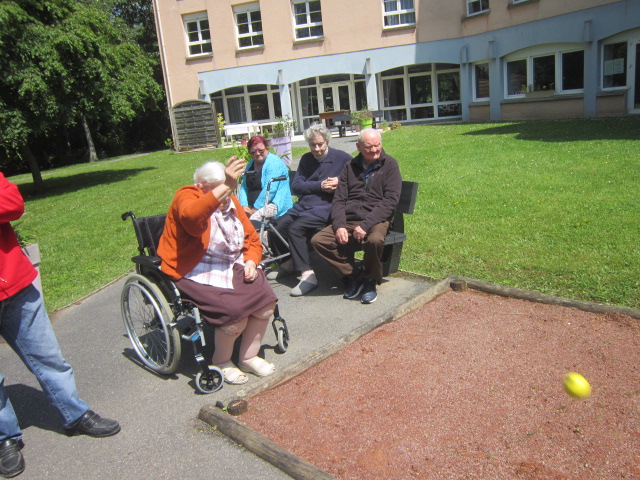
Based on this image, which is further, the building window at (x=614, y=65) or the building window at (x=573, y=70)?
the building window at (x=573, y=70)

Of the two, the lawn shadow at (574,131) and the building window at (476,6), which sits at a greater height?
the building window at (476,6)

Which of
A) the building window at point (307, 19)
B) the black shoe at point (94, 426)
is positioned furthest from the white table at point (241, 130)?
the black shoe at point (94, 426)

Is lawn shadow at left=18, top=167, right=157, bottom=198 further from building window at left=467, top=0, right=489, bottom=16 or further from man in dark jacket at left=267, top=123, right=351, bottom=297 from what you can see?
building window at left=467, top=0, right=489, bottom=16

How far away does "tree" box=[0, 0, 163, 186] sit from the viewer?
14648mm

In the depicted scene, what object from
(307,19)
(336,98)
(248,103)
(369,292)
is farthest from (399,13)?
(369,292)

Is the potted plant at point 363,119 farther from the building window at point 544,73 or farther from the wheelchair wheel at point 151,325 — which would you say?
the wheelchair wheel at point 151,325

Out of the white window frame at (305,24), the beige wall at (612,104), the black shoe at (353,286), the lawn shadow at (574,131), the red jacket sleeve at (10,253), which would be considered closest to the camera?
the red jacket sleeve at (10,253)

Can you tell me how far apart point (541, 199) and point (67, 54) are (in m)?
13.0

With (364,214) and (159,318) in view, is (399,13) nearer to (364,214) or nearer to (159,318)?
(364,214)

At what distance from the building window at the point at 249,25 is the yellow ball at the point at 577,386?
87.4ft

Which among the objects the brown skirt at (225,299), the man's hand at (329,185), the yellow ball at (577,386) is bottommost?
the yellow ball at (577,386)

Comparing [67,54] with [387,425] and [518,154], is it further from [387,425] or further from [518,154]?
[387,425]

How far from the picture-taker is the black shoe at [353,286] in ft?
18.8

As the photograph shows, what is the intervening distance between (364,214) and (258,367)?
2.01 m
